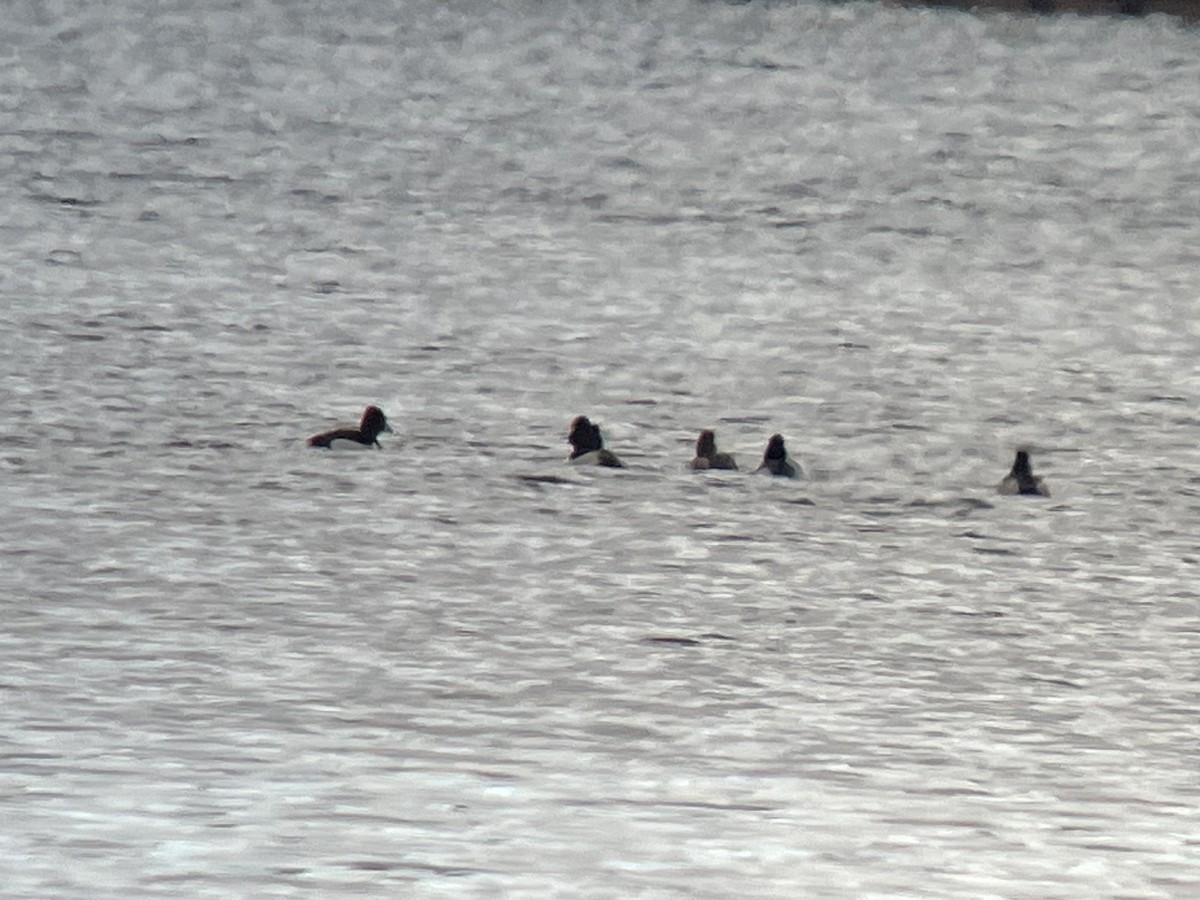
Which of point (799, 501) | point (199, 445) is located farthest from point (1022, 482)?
point (199, 445)

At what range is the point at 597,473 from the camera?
7.33 metres

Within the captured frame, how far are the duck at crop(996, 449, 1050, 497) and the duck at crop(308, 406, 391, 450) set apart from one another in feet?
6.75

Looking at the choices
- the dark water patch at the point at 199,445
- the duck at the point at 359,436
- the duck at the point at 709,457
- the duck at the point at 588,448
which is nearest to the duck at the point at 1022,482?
the duck at the point at 709,457

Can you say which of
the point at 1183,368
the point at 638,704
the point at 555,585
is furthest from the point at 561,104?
the point at 638,704

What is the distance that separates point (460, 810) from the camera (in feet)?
13.9

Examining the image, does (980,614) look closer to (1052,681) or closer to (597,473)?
(1052,681)

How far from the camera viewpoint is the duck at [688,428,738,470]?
7.42 meters

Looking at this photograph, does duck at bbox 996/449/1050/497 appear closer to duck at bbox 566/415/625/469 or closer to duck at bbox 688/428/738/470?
duck at bbox 688/428/738/470

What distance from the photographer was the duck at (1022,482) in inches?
287

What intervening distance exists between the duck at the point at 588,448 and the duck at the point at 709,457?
250 mm

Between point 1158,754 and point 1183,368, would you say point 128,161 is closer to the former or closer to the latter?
point 1183,368

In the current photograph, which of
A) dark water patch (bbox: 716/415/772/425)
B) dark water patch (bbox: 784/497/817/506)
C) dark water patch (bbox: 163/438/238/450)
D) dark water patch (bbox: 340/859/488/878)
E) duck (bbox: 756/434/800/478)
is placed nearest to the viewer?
dark water patch (bbox: 340/859/488/878)

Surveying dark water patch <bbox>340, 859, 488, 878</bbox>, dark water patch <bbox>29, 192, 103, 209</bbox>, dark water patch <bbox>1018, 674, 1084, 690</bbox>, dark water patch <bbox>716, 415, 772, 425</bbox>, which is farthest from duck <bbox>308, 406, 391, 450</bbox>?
dark water patch <bbox>29, 192, 103, 209</bbox>

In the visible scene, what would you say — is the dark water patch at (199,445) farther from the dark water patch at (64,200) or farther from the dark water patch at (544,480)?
the dark water patch at (64,200)
